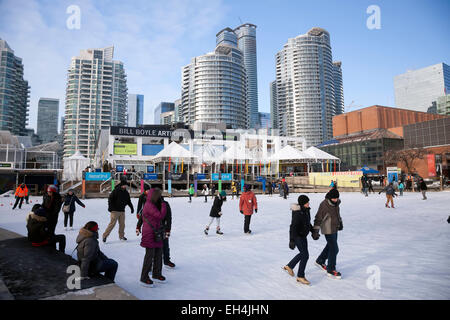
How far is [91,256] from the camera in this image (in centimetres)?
374

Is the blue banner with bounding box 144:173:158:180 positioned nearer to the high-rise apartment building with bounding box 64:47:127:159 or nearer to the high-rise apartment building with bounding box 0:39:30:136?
the high-rise apartment building with bounding box 64:47:127:159

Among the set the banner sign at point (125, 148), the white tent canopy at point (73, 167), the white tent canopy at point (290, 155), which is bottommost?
the white tent canopy at point (73, 167)

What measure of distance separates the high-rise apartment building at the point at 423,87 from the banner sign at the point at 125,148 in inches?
7993

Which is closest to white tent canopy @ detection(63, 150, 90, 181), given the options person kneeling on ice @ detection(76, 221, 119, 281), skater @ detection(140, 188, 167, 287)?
person kneeling on ice @ detection(76, 221, 119, 281)

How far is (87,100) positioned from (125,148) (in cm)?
9716

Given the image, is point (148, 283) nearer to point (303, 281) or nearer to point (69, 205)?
point (303, 281)

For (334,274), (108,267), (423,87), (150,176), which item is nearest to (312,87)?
(423,87)

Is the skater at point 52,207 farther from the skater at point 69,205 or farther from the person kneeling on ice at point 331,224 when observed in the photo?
the person kneeling on ice at point 331,224

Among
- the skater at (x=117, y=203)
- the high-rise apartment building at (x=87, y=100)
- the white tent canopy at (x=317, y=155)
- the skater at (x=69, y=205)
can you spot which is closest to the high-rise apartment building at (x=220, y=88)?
the high-rise apartment building at (x=87, y=100)

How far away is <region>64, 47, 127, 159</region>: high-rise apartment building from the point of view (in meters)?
115

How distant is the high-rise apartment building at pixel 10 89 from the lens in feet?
348
